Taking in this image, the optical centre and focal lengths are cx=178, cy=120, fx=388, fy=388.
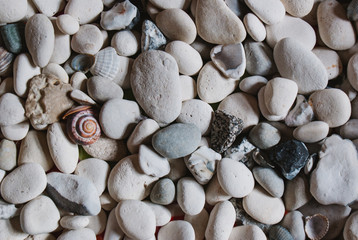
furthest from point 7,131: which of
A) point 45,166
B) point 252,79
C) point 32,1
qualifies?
point 252,79

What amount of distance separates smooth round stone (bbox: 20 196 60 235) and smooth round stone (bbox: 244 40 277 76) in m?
0.53

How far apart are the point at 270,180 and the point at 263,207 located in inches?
2.4

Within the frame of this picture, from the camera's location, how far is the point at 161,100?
84cm

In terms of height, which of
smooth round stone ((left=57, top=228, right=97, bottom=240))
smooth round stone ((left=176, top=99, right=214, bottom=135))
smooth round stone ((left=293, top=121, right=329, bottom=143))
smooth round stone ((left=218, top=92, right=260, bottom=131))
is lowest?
smooth round stone ((left=57, top=228, right=97, bottom=240))

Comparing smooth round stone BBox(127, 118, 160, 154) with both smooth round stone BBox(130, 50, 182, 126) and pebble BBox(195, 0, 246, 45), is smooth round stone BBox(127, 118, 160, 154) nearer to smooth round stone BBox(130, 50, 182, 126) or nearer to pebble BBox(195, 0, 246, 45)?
smooth round stone BBox(130, 50, 182, 126)

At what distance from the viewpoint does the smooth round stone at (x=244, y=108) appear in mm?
867

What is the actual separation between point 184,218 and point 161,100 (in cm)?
27

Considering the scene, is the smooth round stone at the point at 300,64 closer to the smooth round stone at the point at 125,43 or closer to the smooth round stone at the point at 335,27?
the smooth round stone at the point at 335,27

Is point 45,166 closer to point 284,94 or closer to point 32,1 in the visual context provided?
point 32,1

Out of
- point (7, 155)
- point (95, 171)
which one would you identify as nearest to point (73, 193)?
point (95, 171)

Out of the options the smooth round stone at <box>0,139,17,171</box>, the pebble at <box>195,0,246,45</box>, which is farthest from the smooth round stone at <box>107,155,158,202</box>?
the pebble at <box>195,0,246,45</box>

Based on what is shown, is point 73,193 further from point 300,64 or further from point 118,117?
point 300,64

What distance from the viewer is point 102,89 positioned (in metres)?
0.84

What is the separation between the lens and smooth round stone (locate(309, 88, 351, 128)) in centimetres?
84
